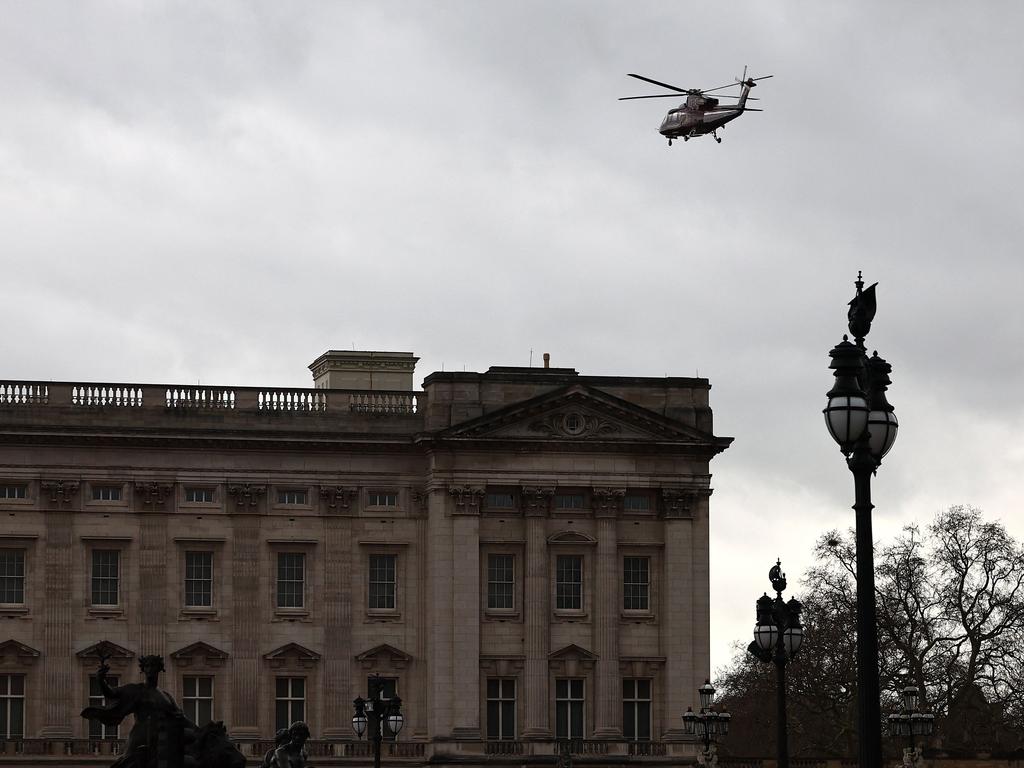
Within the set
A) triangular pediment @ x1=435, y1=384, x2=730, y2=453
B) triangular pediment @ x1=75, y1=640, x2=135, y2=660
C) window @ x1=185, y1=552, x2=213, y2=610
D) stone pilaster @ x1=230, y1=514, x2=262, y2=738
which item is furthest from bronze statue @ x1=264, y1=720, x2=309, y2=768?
triangular pediment @ x1=435, y1=384, x2=730, y2=453

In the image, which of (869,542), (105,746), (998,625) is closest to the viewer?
(869,542)

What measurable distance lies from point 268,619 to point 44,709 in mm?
7560

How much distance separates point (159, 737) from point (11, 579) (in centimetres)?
4648

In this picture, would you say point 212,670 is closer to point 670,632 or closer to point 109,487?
point 109,487

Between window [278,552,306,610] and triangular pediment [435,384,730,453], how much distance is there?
711 centimetres

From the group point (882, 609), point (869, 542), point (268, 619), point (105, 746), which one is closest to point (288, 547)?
point (268, 619)

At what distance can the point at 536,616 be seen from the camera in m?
83.8

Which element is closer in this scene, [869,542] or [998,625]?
[869,542]

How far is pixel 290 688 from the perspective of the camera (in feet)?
273

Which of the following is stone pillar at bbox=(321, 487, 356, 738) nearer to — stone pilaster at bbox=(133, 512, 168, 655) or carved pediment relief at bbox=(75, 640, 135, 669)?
stone pilaster at bbox=(133, 512, 168, 655)

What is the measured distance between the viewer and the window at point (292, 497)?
276 feet

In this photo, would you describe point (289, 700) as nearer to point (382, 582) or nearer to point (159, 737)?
point (382, 582)

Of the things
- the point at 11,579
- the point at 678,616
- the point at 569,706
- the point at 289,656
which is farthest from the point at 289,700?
the point at 678,616

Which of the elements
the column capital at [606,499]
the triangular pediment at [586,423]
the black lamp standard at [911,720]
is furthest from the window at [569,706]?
the black lamp standard at [911,720]
